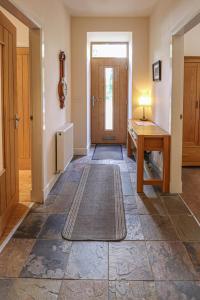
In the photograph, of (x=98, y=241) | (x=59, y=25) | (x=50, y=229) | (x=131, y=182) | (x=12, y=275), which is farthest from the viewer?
(x=59, y=25)

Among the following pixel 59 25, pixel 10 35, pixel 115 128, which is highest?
pixel 59 25

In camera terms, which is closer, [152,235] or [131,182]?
[152,235]

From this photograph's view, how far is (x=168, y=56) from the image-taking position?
437 cm

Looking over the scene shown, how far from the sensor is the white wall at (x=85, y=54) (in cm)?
650

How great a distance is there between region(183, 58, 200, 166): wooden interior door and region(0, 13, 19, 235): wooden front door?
293cm

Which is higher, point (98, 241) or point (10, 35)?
point (10, 35)

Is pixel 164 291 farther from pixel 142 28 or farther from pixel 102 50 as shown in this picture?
pixel 102 50

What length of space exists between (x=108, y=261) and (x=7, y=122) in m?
1.58

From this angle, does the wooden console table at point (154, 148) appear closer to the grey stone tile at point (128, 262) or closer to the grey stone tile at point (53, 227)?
the grey stone tile at point (53, 227)

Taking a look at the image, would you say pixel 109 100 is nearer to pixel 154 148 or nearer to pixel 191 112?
pixel 191 112

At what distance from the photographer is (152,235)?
2.99m

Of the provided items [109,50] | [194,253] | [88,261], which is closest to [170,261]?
[194,253]

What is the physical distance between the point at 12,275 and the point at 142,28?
17.8 feet

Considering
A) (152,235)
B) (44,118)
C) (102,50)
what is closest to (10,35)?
(44,118)
